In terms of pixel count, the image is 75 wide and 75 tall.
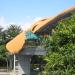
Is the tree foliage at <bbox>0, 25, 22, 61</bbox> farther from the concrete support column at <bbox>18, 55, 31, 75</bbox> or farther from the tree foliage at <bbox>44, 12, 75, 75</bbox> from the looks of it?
the tree foliage at <bbox>44, 12, 75, 75</bbox>

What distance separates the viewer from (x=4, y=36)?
85.1 meters

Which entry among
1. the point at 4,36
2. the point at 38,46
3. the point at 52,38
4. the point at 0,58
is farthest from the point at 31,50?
the point at 4,36

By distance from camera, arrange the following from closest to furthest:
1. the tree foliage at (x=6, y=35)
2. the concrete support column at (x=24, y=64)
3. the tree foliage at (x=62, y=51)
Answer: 1. the tree foliage at (x=62, y=51)
2. the concrete support column at (x=24, y=64)
3. the tree foliage at (x=6, y=35)

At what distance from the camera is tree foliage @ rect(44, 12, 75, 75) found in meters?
14.1

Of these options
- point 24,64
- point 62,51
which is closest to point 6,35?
point 24,64

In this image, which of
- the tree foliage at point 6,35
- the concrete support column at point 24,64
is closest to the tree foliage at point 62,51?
the concrete support column at point 24,64

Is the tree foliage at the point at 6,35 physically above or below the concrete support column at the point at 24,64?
above

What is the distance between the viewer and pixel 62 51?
14383 mm

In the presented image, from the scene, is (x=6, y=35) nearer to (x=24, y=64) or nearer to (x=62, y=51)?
(x=24, y=64)

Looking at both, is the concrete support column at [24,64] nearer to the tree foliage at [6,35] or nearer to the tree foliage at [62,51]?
the tree foliage at [62,51]

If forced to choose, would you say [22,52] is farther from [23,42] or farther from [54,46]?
[54,46]

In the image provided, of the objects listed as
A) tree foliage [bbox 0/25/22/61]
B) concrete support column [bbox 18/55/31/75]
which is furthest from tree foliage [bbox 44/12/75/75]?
tree foliage [bbox 0/25/22/61]

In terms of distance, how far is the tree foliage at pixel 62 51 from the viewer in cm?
1407

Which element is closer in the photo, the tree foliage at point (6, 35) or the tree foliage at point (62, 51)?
the tree foliage at point (62, 51)
